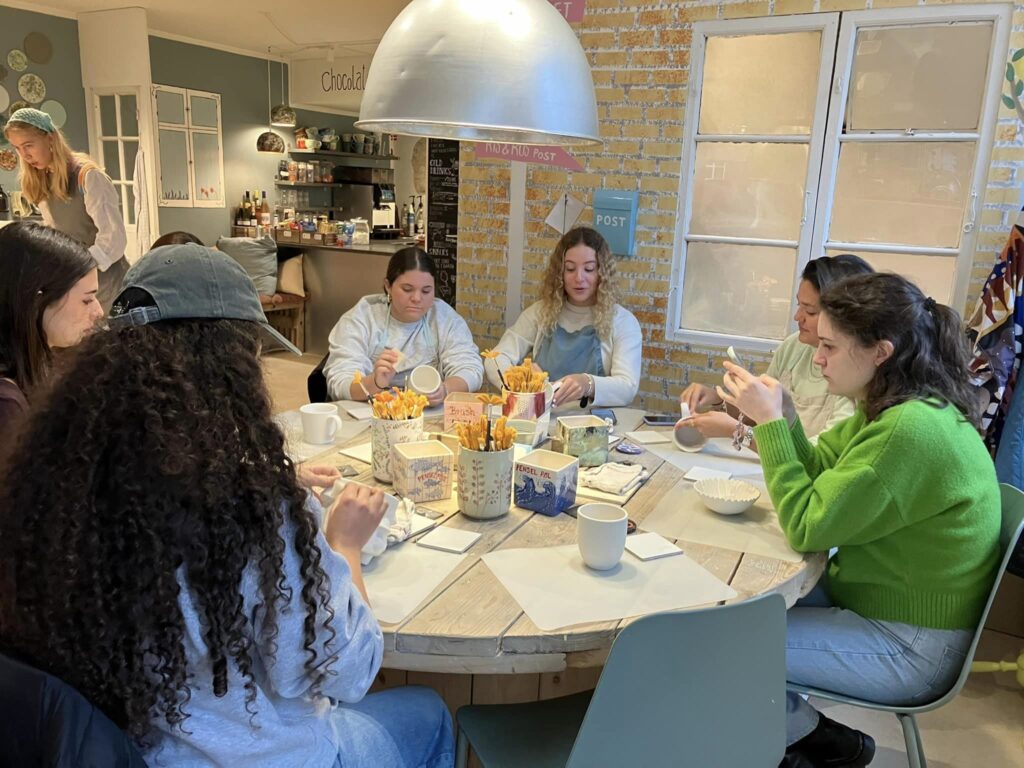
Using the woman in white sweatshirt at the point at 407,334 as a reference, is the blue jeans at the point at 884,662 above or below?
below

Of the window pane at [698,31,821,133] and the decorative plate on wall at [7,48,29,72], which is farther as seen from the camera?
the decorative plate on wall at [7,48,29,72]

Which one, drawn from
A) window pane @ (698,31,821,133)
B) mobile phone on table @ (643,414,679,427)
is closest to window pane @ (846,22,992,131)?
window pane @ (698,31,821,133)

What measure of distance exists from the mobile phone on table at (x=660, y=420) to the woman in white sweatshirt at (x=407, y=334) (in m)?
0.63

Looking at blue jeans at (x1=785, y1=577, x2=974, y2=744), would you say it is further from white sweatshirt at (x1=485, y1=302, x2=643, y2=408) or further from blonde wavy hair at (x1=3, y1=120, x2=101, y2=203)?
blonde wavy hair at (x1=3, y1=120, x2=101, y2=203)

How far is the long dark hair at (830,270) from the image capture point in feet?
7.62

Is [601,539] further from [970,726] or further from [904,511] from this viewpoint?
[970,726]

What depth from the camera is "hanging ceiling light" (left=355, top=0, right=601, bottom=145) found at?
1.36 meters

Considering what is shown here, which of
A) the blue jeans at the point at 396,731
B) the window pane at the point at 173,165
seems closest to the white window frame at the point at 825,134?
the blue jeans at the point at 396,731

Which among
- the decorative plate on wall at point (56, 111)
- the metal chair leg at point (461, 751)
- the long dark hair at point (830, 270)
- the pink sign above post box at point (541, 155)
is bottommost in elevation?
the metal chair leg at point (461, 751)

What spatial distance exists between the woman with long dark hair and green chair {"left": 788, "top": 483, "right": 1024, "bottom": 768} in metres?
1.79

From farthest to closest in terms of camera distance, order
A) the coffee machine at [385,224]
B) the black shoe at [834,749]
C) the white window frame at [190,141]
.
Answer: the coffee machine at [385,224]
the white window frame at [190,141]
the black shoe at [834,749]

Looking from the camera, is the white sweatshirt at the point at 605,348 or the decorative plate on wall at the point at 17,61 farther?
the decorative plate on wall at the point at 17,61

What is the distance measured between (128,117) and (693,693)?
694cm

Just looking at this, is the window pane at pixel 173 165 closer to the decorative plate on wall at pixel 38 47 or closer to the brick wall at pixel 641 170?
the decorative plate on wall at pixel 38 47
